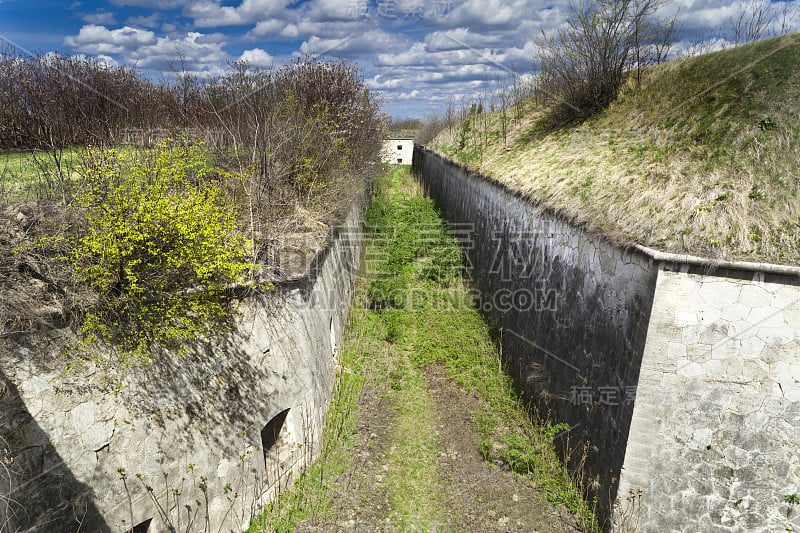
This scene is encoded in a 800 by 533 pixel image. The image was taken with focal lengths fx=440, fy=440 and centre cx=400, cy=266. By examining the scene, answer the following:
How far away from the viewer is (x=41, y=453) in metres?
3.80

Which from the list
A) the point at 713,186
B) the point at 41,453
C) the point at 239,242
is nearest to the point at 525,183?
the point at 713,186

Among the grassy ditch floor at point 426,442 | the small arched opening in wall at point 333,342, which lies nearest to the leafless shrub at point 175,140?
the small arched opening in wall at point 333,342

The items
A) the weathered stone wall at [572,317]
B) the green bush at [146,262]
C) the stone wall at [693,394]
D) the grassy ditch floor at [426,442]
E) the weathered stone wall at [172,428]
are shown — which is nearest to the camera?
the weathered stone wall at [172,428]

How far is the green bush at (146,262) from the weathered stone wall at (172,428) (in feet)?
0.98

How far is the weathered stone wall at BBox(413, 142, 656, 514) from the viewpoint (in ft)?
16.9

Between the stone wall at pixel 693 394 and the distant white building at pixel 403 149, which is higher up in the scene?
the distant white building at pixel 403 149

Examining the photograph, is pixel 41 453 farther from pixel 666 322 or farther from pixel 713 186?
pixel 713 186

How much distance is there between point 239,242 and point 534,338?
17.2ft

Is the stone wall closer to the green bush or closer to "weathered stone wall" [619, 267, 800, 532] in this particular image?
"weathered stone wall" [619, 267, 800, 532]

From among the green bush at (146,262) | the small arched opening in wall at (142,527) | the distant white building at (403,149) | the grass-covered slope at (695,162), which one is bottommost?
the small arched opening in wall at (142,527)

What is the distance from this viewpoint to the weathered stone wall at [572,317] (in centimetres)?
516

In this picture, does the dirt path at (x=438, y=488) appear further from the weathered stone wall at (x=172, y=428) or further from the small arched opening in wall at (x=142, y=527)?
the small arched opening in wall at (x=142, y=527)

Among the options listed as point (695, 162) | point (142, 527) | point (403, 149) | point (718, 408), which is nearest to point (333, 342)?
point (142, 527)

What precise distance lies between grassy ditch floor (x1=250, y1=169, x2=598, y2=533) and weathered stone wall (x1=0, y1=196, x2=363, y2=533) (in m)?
0.62
